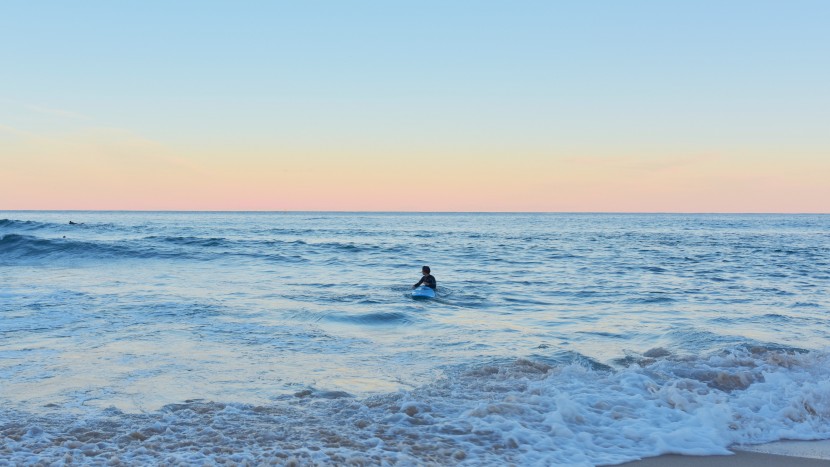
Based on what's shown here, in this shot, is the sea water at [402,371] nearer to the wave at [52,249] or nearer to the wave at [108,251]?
the wave at [108,251]

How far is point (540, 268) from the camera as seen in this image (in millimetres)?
26031

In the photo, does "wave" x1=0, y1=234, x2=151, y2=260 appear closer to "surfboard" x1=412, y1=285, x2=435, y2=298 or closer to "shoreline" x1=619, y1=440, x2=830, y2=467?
"surfboard" x1=412, y1=285, x2=435, y2=298

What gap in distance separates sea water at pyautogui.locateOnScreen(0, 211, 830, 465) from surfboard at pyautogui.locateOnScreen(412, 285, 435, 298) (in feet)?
1.76

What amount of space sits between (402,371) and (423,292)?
7989 millimetres

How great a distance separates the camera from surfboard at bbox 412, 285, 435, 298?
661 inches

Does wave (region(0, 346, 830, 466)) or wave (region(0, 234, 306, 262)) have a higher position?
wave (region(0, 346, 830, 466))

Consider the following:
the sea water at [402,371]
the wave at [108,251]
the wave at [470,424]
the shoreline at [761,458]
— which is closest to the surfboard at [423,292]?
the sea water at [402,371]

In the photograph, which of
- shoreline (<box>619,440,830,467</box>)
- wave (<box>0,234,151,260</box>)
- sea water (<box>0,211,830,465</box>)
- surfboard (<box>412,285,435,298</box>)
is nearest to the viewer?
shoreline (<box>619,440,830,467</box>)

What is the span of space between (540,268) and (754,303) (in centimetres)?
1078

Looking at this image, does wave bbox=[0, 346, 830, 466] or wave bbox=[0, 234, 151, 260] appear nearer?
wave bbox=[0, 346, 830, 466]

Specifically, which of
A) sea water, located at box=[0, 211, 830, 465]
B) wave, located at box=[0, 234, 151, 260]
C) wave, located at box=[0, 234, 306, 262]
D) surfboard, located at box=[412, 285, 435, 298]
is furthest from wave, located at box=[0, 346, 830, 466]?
wave, located at box=[0, 234, 151, 260]

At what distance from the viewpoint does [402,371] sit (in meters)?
8.91

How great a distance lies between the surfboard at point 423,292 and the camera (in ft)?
55.1

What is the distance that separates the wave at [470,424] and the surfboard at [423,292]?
842 cm
